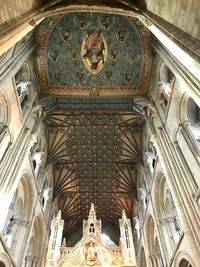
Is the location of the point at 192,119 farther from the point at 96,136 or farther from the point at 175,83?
the point at 96,136

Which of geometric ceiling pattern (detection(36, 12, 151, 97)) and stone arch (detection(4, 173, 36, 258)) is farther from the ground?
geometric ceiling pattern (detection(36, 12, 151, 97))

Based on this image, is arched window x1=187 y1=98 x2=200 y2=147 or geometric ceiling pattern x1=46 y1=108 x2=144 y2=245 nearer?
arched window x1=187 y1=98 x2=200 y2=147

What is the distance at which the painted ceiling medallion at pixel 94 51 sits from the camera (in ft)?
36.9

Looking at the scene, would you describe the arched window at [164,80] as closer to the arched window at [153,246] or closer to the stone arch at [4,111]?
the arched window at [153,246]

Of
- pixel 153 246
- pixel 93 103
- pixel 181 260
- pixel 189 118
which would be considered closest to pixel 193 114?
pixel 189 118

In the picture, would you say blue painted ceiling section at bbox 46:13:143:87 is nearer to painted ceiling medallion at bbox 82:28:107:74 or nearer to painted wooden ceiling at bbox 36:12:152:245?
painted wooden ceiling at bbox 36:12:152:245

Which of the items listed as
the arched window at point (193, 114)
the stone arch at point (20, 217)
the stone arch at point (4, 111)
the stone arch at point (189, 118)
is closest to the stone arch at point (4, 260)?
the stone arch at point (20, 217)

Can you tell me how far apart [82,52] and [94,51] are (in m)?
0.58

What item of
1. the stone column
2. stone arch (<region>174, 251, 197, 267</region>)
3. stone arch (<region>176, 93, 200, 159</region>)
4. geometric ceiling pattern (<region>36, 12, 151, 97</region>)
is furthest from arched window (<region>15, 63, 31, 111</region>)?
stone arch (<region>174, 251, 197, 267</region>)

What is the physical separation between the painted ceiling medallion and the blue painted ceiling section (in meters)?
0.11

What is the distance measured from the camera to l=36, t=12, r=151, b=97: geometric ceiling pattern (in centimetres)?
1083

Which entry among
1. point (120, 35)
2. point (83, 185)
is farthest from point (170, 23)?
point (83, 185)

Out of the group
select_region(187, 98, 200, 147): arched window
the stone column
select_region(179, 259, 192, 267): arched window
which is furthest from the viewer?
select_region(187, 98, 200, 147): arched window

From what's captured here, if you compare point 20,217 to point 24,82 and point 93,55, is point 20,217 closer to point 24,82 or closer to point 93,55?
point 24,82
